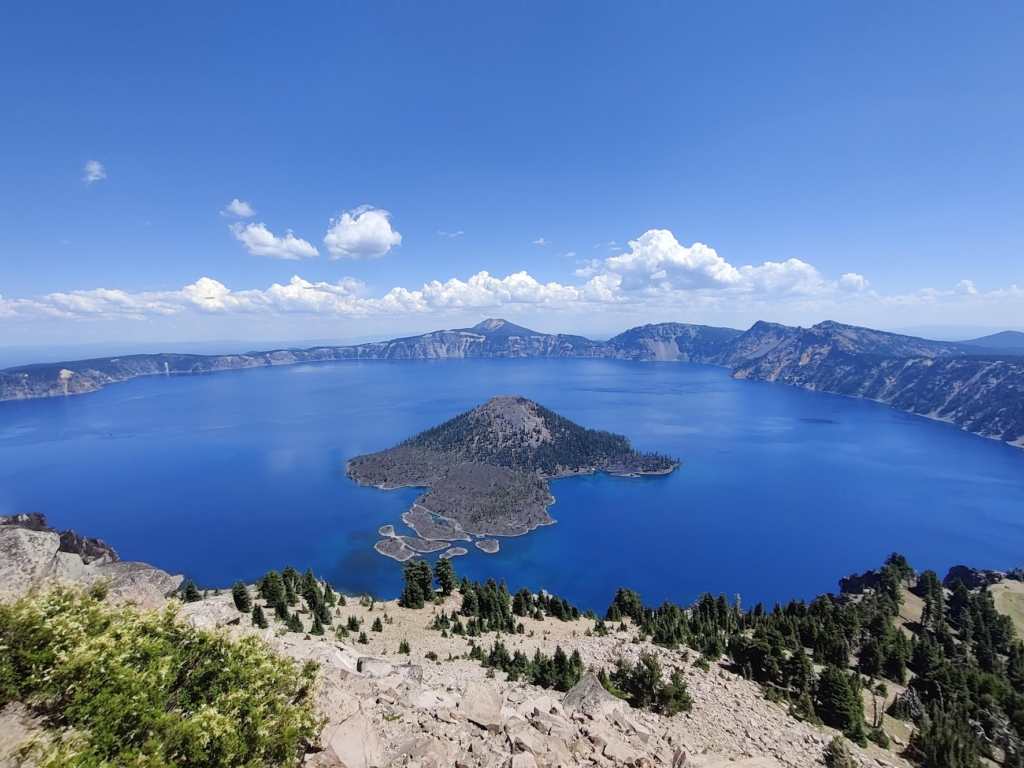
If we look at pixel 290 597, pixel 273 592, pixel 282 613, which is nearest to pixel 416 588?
pixel 290 597

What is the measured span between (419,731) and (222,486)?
503 ft

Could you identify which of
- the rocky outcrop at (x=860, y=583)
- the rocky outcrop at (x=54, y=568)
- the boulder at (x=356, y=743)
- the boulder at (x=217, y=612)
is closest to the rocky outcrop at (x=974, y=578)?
the rocky outcrop at (x=860, y=583)

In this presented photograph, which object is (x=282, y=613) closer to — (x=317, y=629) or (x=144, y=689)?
(x=317, y=629)

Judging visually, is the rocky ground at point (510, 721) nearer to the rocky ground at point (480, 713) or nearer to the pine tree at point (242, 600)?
the rocky ground at point (480, 713)

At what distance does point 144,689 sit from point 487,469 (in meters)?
141

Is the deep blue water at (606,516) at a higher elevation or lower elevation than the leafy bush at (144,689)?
lower

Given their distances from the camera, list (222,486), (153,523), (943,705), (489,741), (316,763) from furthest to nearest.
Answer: (222,486) < (153,523) < (943,705) < (489,741) < (316,763)

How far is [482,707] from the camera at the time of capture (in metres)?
21.3

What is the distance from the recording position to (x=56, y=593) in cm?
1859

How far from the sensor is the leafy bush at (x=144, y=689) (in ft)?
44.7

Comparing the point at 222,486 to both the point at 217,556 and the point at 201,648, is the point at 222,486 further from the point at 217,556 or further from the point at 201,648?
the point at 201,648

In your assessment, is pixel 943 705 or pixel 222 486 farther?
pixel 222 486

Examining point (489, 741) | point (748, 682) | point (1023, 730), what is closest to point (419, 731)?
point (489, 741)

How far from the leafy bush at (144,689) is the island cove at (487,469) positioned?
84227 millimetres
